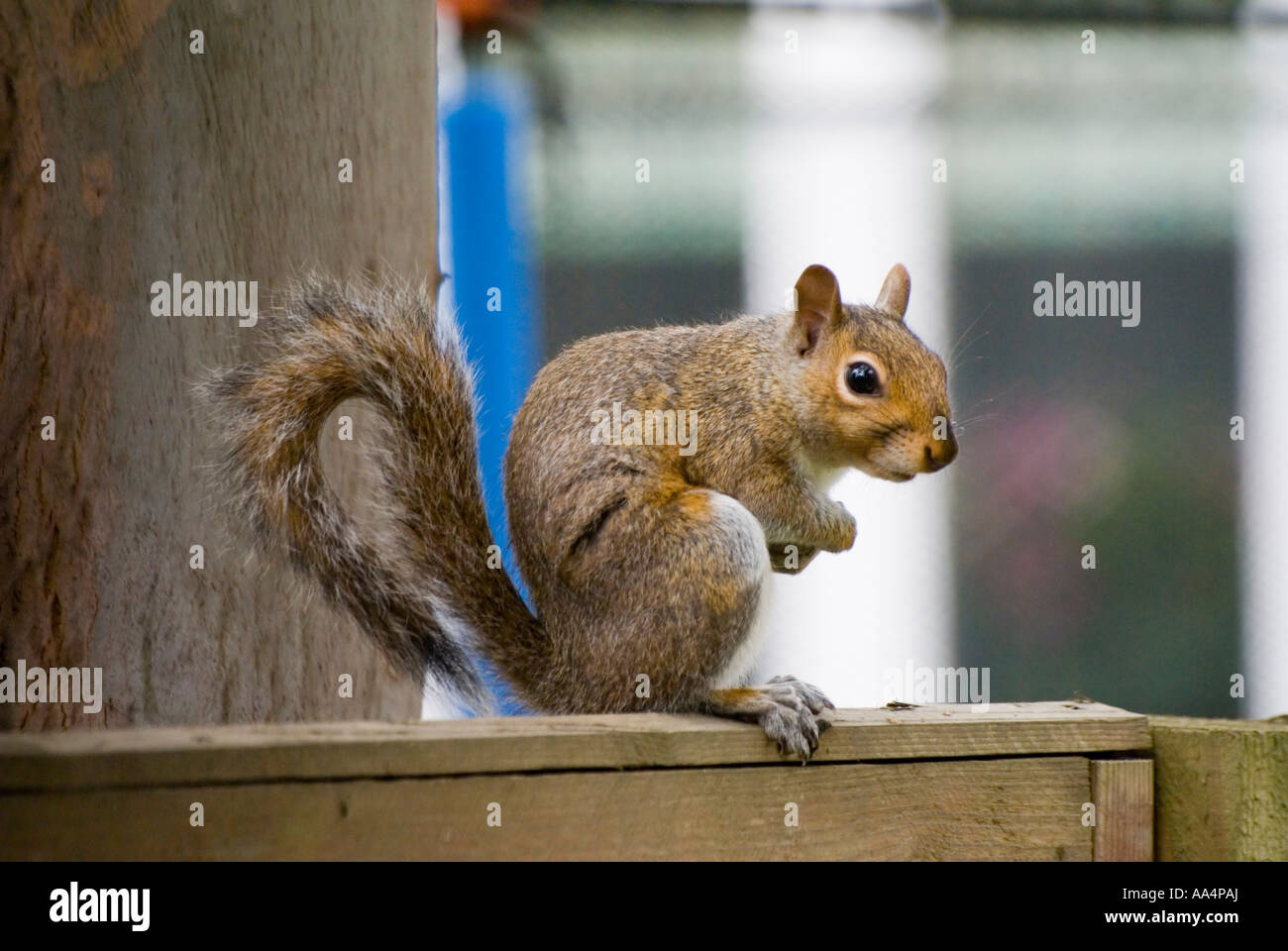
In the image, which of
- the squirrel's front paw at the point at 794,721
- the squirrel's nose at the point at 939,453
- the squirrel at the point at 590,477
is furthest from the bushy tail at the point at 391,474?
the squirrel's nose at the point at 939,453

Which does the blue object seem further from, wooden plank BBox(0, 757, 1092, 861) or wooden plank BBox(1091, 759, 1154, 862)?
wooden plank BBox(1091, 759, 1154, 862)

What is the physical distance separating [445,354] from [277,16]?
1.35 feet

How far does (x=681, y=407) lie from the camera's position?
1282 millimetres

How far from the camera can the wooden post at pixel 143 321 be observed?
110 cm

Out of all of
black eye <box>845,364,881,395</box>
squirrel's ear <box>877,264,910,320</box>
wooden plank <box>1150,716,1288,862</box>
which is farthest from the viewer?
squirrel's ear <box>877,264,910,320</box>

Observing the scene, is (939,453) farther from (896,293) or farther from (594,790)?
(594,790)

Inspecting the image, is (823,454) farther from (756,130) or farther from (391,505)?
(756,130)

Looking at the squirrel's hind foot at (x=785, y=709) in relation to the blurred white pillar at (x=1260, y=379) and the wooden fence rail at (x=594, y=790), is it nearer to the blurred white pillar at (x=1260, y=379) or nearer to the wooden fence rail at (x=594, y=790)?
the wooden fence rail at (x=594, y=790)

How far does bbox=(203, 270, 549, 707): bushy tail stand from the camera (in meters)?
1.17

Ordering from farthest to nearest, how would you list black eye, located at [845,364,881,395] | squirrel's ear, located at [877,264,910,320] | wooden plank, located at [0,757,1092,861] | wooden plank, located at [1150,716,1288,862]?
1. squirrel's ear, located at [877,264,910,320]
2. black eye, located at [845,364,881,395]
3. wooden plank, located at [1150,716,1288,862]
4. wooden plank, located at [0,757,1092,861]

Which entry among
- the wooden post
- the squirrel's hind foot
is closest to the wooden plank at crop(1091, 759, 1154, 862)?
the squirrel's hind foot

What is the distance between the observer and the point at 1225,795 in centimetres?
96

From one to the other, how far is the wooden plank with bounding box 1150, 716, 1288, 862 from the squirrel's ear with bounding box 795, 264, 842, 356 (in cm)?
52

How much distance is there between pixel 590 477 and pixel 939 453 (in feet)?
1.08
